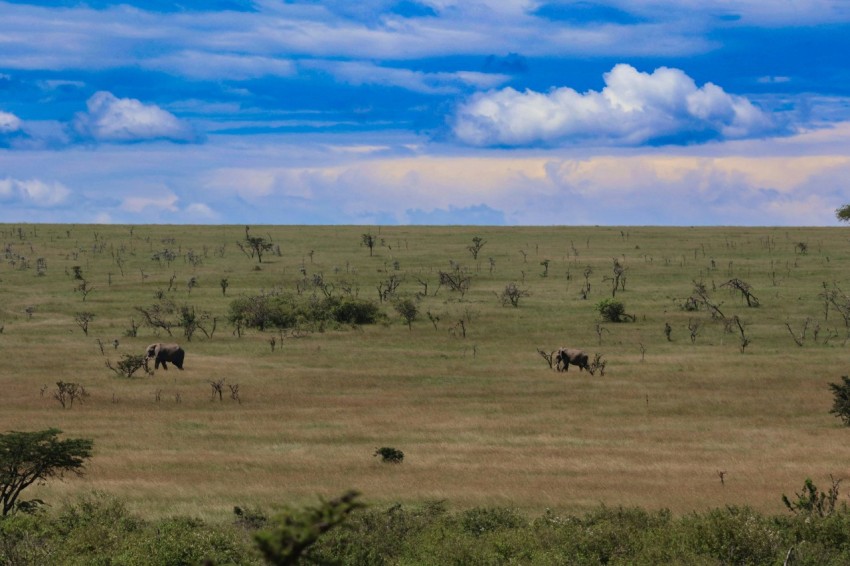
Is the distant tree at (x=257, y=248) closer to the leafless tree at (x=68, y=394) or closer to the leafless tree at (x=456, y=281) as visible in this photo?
the leafless tree at (x=456, y=281)

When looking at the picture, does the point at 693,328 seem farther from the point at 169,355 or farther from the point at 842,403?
the point at 169,355

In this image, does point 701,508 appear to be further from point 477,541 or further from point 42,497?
point 42,497

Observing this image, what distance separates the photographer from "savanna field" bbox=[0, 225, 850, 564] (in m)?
30.9

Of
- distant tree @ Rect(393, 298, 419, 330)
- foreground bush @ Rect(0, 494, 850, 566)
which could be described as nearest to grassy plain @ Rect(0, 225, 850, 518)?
distant tree @ Rect(393, 298, 419, 330)

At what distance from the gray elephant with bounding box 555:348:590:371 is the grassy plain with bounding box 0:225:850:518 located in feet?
2.74

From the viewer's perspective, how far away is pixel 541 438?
1484 inches

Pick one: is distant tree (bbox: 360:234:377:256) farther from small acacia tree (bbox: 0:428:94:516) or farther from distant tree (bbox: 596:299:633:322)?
small acacia tree (bbox: 0:428:94:516)

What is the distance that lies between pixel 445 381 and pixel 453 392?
9.32 feet

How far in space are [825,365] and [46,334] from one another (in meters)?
47.3

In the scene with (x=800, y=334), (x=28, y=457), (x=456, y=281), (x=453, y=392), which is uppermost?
(x=456, y=281)

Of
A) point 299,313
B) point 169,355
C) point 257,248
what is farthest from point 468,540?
point 257,248

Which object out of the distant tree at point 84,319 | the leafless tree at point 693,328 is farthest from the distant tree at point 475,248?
the distant tree at point 84,319

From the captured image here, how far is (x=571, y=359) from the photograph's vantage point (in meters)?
53.4

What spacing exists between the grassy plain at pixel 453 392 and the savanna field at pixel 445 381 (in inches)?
6.8
